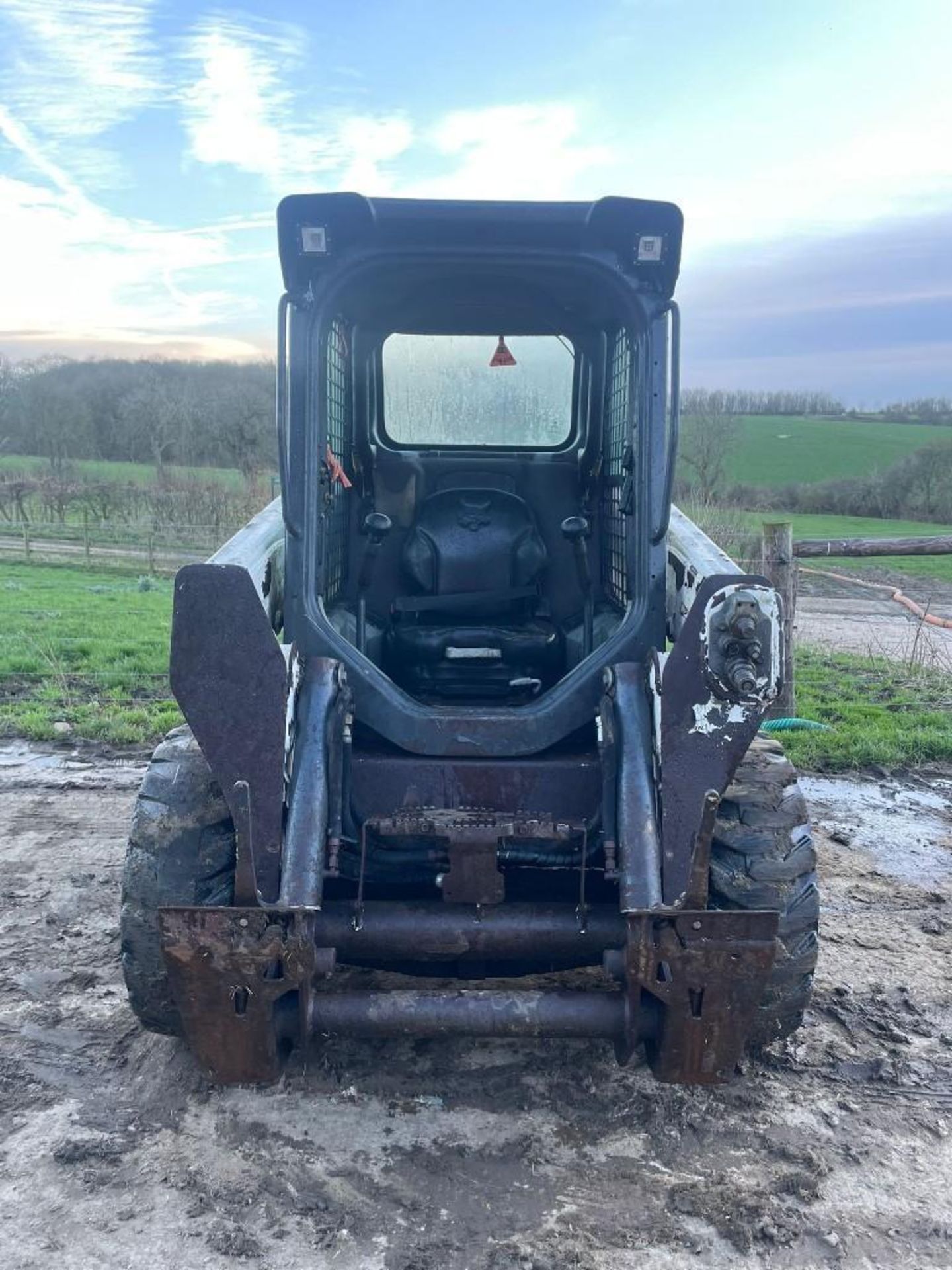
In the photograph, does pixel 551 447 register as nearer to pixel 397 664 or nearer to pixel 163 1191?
pixel 397 664

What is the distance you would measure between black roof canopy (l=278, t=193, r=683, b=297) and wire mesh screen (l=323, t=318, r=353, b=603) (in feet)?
1.26

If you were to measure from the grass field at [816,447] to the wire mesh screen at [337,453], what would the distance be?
29980 mm

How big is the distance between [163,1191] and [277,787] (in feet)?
3.49

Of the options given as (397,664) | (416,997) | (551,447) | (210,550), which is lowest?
(210,550)

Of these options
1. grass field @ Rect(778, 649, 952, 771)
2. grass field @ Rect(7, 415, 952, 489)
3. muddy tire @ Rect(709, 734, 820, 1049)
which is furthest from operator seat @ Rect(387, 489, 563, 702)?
grass field @ Rect(7, 415, 952, 489)

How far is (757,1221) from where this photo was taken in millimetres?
2637

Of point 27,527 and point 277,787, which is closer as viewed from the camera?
point 277,787

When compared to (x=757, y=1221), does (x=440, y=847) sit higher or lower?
higher

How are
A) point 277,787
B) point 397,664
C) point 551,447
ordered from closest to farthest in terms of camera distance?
point 277,787 → point 397,664 → point 551,447

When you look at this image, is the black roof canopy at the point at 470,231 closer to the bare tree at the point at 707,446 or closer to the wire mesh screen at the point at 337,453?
the wire mesh screen at the point at 337,453

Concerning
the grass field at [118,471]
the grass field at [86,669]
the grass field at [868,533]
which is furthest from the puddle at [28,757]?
the grass field at [118,471]

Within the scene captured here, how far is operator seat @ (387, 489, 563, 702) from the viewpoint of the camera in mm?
4254

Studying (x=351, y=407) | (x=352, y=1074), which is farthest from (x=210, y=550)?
(x=352, y=1074)

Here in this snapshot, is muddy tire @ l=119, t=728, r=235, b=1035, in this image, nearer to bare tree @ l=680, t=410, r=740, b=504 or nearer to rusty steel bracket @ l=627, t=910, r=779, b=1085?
rusty steel bracket @ l=627, t=910, r=779, b=1085
